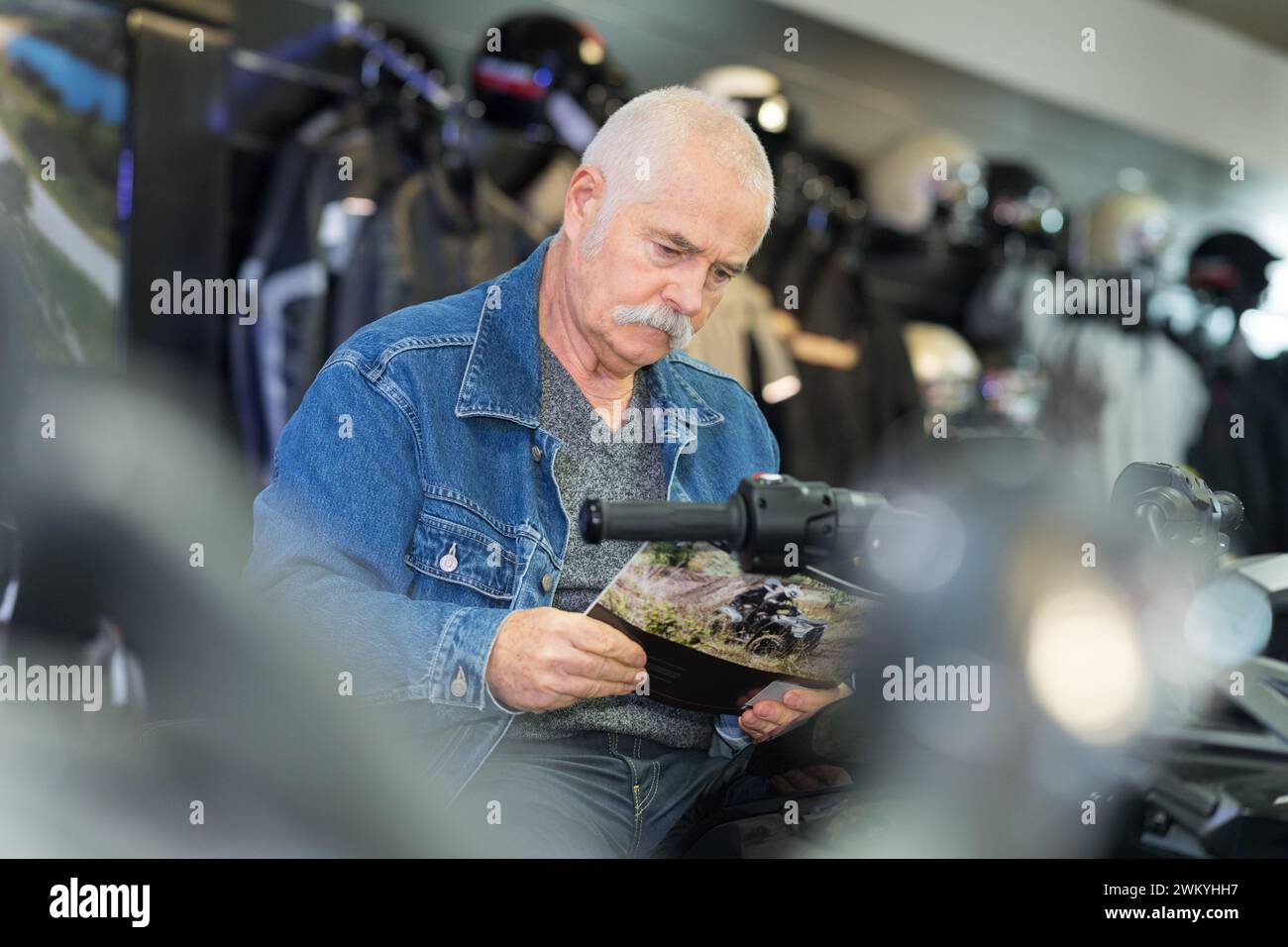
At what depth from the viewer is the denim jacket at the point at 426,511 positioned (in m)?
1.04

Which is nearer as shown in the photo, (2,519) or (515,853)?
(515,853)

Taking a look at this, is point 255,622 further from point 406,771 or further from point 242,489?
point 242,489

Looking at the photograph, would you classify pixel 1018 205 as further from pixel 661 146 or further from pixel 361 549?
pixel 361 549

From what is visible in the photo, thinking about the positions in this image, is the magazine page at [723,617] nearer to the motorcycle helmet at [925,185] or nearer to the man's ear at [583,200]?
the man's ear at [583,200]

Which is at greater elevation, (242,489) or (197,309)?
(197,309)

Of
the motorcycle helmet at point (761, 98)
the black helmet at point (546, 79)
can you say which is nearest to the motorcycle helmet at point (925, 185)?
the motorcycle helmet at point (761, 98)

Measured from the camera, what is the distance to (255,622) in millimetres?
1126

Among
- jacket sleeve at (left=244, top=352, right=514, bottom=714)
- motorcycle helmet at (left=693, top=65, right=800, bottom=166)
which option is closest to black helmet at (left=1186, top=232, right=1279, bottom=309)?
motorcycle helmet at (left=693, top=65, right=800, bottom=166)

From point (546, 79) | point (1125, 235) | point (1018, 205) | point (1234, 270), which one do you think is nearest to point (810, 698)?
point (546, 79)

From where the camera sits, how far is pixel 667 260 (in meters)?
1.17
